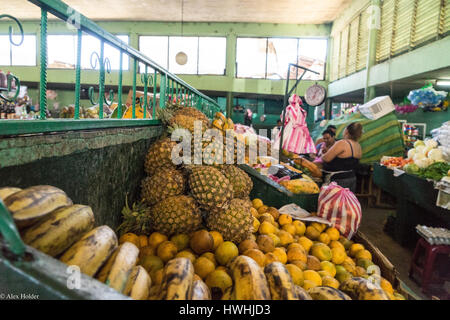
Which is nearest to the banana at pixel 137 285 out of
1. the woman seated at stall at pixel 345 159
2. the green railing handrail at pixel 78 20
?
the green railing handrail at pixel 78 20

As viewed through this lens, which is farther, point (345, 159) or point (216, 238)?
point (345, 159)

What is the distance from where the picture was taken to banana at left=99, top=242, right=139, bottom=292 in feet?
2.74

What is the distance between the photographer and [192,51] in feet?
50.0

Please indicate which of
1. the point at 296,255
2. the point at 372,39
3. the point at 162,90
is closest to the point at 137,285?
the point at 296,255

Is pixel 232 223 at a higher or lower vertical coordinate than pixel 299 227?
higher

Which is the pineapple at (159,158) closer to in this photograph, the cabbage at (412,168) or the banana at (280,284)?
the banana at (280,284)

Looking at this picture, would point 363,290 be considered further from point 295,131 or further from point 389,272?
point 295,131

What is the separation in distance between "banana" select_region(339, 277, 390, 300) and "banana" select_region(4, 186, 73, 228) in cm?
122

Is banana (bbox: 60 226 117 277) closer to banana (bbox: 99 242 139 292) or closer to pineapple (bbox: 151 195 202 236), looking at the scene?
banana (bbox: 99 242 139 292)

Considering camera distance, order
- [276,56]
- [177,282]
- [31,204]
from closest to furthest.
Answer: [31,204], [177,282], [276,56]

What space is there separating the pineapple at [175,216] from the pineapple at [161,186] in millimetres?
79

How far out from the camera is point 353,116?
894 cm

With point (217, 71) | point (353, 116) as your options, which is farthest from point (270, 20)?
point (353, 116)

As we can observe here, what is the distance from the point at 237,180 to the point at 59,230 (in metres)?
1.79
